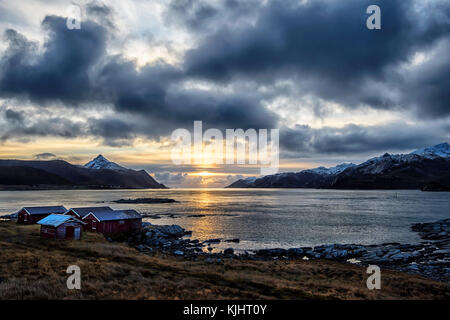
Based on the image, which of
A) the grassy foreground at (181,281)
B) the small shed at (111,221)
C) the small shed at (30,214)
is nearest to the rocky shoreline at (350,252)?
the small shed at (111,221)

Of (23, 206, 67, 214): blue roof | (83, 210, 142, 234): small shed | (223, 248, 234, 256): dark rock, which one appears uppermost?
(23, 206, 67, 214): blue roof

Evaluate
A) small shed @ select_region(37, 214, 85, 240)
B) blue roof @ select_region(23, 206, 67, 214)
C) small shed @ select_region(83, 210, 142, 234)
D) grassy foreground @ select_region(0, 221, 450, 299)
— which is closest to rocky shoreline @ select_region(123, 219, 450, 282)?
small shed @ select_region(83, 210, 142, 234)

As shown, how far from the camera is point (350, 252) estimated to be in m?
45.2

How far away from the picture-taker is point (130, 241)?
180 ft

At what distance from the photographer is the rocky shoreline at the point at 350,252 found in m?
37.4

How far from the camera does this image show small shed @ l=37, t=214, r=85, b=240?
149ft

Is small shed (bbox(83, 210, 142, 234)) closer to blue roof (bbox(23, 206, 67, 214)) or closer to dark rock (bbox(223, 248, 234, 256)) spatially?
blue roof (bbox(23, 206, 67, 214))

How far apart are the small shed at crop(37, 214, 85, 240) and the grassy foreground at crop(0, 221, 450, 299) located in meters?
10.1

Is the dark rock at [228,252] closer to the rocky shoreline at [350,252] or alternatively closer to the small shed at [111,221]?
the rocky shoreline at [350,252]

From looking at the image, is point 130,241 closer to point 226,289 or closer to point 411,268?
point 226,289

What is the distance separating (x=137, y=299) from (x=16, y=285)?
907 cm

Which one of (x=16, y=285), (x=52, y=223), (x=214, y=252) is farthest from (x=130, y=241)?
(x=16, y=285)

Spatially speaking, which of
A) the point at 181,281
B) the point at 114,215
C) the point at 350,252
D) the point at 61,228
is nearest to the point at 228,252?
the point at 350,252

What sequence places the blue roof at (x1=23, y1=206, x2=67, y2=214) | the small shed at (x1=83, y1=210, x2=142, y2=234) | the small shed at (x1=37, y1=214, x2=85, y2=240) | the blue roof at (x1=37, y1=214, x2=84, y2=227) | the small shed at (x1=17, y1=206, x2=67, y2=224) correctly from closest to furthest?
the blue roof at (x1=37, y1=214, x2=84, y2=227) < the small shed at (x1=37, y1=214, x2=85, y2=240) < the small shed at (x1=83, y1=210, x2=142, y2=234) < the small shed at (x1=17, y1=206, x2=67, y2=224) < the blue roof at (x1=23, y1=206, x2=67, y2=214)
